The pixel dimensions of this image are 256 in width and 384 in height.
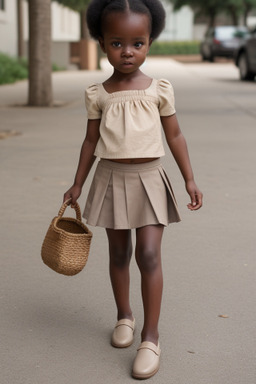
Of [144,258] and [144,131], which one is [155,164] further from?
[144,258]

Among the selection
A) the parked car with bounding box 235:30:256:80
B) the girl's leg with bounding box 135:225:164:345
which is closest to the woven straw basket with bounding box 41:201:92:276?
the girl's leg with bounding box 135:225:164:345

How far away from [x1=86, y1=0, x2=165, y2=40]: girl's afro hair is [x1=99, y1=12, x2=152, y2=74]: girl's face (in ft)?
0.08

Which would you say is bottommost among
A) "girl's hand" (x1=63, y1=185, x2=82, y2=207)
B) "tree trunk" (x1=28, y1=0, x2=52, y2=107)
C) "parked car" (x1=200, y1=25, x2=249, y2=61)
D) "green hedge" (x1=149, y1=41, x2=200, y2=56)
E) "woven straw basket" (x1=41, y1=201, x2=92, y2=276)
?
"green hedge" (x1=149, y1=41, x2=200, y2=56)

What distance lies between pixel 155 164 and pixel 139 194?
15 cm

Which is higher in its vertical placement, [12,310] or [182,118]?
[12,310]

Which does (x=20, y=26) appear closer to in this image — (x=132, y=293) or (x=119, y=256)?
(x=132, y=293)

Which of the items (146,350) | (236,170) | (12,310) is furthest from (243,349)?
(236,170)

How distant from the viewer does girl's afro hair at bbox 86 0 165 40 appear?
10.4ft

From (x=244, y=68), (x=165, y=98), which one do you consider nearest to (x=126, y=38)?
(x=165, y=98)

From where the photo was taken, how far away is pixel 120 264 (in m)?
3.47

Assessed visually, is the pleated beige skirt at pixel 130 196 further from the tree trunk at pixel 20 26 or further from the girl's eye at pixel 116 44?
the tree trunk at pixel 20 26

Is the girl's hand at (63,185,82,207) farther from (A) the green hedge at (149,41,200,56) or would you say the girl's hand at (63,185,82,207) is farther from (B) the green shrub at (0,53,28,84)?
(A) the green hedge at (149,41,200,56)

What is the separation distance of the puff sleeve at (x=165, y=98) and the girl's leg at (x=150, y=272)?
19.0 inches

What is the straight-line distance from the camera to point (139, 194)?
3275 mm
